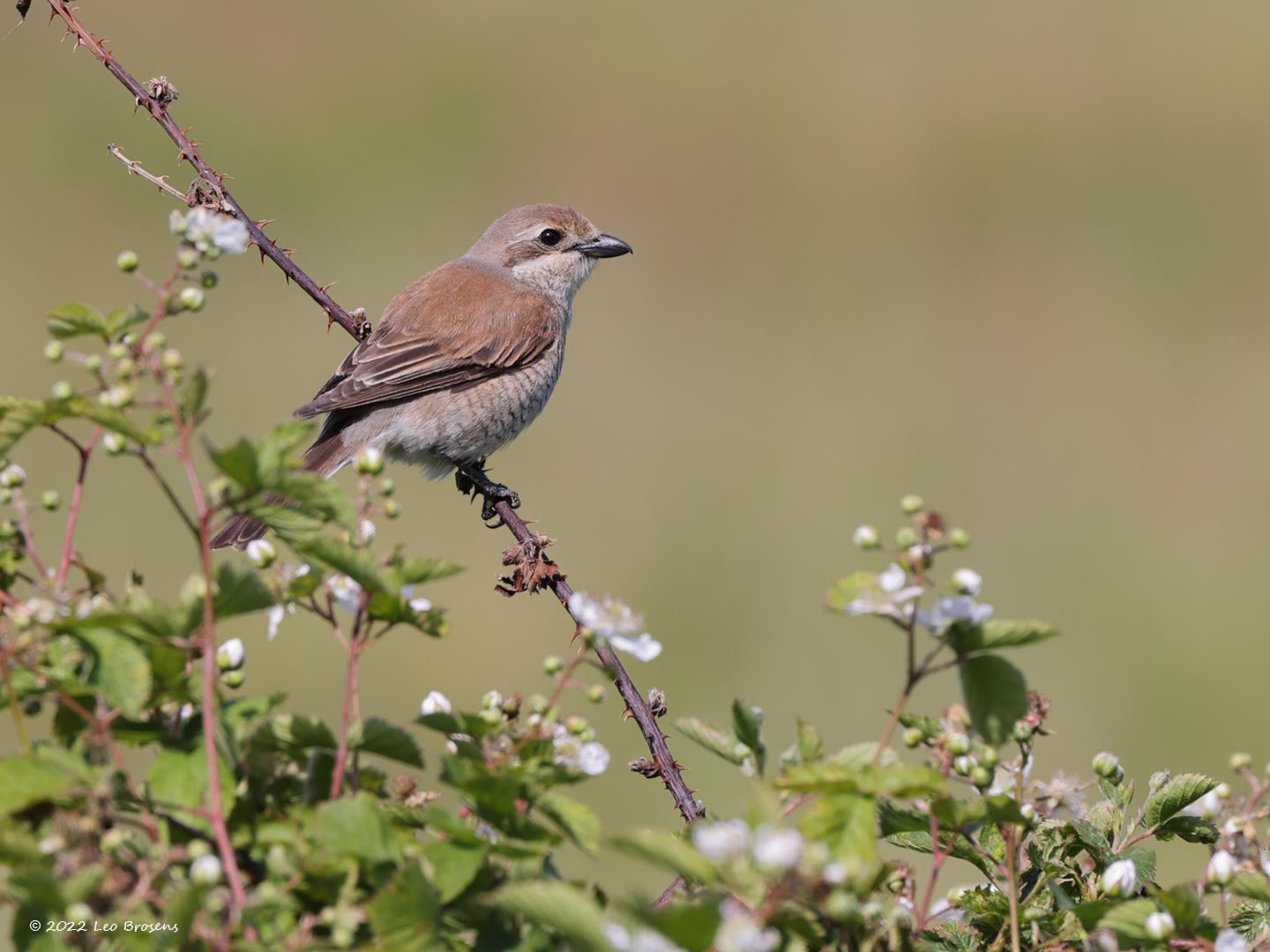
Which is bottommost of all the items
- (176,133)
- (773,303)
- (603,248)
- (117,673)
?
(117,673)

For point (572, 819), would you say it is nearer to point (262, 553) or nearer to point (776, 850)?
point (776, 850)

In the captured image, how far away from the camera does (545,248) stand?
6059 millimetres

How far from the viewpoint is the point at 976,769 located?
5.29 feet

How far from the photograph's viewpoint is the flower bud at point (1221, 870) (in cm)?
156

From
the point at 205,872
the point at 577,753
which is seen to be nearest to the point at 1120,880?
the point at 577,753

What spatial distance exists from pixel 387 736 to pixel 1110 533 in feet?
26.2

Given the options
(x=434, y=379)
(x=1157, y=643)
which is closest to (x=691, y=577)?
(x=1157, y=643)

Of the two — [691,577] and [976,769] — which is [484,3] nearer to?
[691,577]

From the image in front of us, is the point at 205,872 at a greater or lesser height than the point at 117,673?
lesser

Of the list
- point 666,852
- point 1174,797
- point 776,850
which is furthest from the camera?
point 1174,797

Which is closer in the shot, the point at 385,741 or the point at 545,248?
the point at 385,741

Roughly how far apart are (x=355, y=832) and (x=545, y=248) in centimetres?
486

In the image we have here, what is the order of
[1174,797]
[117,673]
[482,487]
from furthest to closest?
[482,487], [1174,797], [117,673]

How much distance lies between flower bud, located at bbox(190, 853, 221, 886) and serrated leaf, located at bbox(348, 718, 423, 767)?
0.20 m
